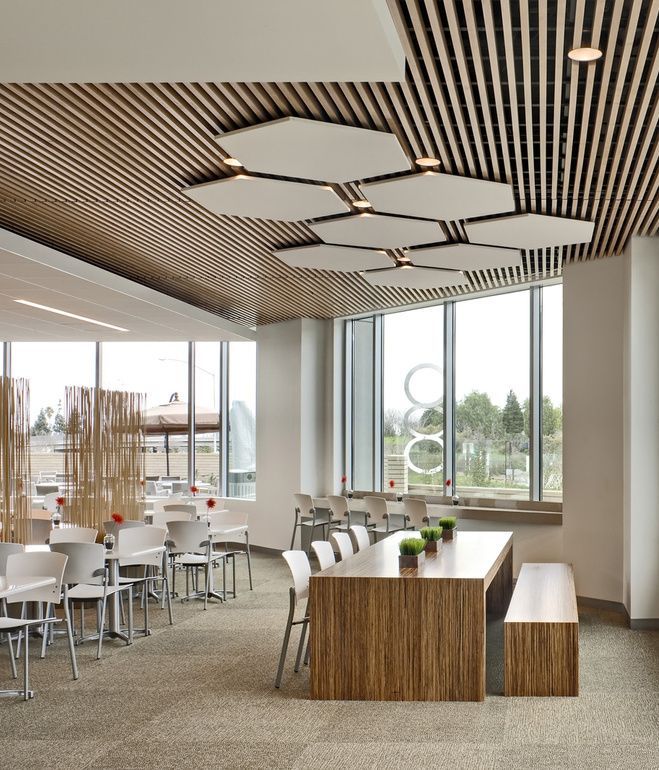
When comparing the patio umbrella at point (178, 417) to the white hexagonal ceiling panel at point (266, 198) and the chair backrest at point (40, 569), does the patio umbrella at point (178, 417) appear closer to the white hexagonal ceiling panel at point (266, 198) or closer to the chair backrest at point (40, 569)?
the chair backrest at point (40, 569)

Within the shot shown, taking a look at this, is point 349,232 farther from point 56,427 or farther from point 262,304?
point 56,427

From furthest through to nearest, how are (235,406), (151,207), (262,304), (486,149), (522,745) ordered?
(235,406) → (262,304) → (151,207) → (486,149) → (522,745)

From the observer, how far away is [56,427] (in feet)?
51.0

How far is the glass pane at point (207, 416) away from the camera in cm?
1457

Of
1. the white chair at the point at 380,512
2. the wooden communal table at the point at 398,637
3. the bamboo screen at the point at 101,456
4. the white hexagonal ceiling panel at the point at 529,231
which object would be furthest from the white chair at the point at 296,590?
the white chair at the point at 380,512

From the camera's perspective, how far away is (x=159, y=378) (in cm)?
1488

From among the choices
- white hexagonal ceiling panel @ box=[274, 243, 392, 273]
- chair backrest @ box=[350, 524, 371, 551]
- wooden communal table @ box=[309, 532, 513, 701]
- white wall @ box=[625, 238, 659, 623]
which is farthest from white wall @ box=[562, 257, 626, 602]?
wooden communal table @ box=[309, 532, 513, 701]

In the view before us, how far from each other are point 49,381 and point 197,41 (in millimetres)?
12730

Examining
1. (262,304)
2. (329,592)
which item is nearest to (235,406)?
(262,304)

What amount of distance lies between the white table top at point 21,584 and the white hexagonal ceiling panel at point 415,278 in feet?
14.8

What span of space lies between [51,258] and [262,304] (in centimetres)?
449

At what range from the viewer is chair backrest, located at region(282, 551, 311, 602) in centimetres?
604

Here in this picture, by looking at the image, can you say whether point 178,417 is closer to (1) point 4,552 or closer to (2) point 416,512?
(2) point 416,512

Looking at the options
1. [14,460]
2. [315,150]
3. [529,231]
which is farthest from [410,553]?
[14,460]
